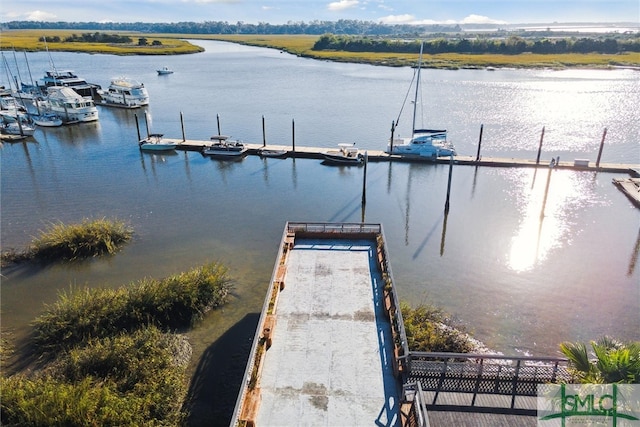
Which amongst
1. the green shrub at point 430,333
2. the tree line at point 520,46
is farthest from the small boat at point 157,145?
the tree line at point 520,46

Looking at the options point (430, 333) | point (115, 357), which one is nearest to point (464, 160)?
point (430, 333)

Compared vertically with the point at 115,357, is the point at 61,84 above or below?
above

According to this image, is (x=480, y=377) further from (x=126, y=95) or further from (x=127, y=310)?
(x=126, y=95)

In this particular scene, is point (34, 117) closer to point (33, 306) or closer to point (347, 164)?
point (347, 164)

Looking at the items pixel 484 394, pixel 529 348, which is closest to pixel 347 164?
pixel 529 348

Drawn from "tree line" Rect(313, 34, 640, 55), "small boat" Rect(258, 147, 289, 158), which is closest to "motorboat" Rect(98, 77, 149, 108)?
"small boat" Rect(258, 147, 289, 158)

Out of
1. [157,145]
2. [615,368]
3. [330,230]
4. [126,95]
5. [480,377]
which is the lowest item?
[157,145]
